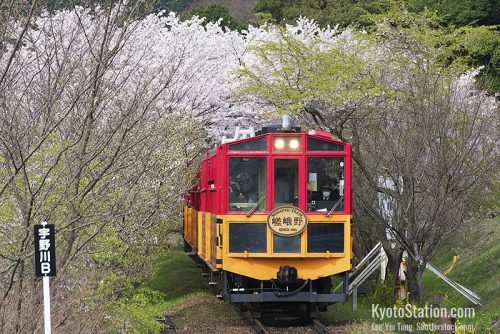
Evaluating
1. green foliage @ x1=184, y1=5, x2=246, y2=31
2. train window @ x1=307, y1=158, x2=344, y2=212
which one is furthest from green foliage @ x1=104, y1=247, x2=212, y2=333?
green foliage @ x1=184, y1=5, x2=246, y2=31

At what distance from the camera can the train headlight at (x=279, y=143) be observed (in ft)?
42.4

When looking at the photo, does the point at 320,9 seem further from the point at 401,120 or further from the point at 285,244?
the point at 285,244

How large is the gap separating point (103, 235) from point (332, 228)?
3.58 m

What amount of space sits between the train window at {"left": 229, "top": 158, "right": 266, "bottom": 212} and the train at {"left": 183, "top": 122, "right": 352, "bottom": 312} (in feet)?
0.05

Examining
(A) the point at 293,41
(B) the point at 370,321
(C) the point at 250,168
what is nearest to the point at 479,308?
(B) the point at 370,321

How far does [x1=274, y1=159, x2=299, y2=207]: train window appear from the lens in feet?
42.2

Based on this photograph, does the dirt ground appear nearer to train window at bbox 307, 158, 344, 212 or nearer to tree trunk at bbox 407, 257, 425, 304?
train window at bbox 307, 158, 344, 212

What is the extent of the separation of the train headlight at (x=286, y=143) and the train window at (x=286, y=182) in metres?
0.18

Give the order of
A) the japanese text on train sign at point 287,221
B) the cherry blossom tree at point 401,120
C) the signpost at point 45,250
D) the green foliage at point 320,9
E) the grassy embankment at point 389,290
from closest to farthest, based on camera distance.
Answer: the signpost at point 45,250
the japanese text on train sign at point 287,221
the grassy embankment at point 389,290
the cherry blossom tree at point 401,120
the green foliage at point 320,9

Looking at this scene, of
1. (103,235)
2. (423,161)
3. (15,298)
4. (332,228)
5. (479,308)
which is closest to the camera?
(15,298)

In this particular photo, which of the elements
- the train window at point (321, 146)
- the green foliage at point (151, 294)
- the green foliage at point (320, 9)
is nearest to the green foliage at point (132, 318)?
the green foliage at point (151, 294)

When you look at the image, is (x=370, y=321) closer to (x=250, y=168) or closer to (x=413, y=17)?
(x=250, y=168)

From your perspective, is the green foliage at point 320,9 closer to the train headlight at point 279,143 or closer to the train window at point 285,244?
the train headlight at point 279,143

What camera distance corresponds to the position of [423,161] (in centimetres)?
1431
